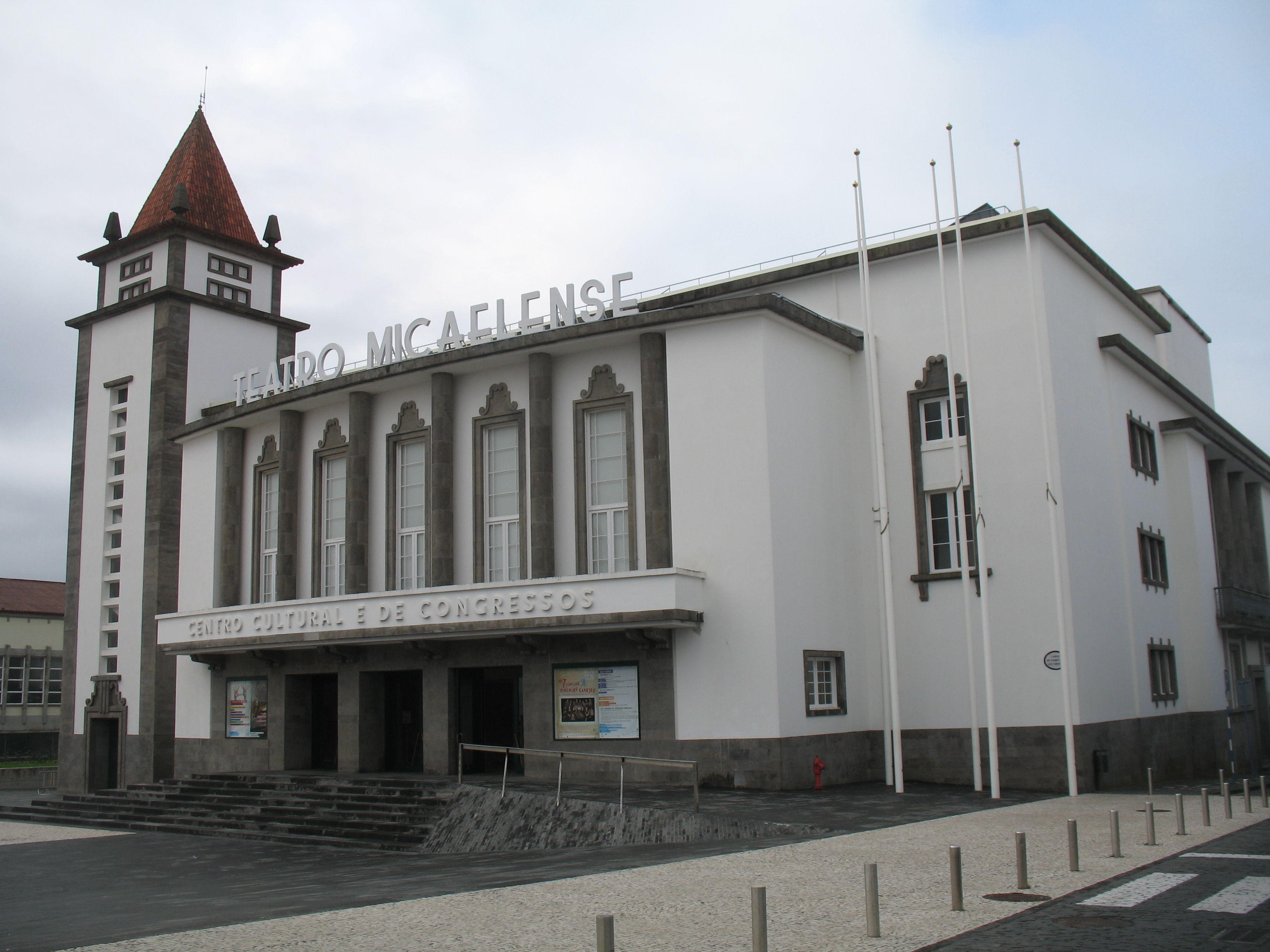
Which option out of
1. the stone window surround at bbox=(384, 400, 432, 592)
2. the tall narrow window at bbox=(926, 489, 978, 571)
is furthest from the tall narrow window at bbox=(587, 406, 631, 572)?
the tall narrow window at bbox=(926, 489, 978, 571)

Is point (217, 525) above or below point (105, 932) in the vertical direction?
above

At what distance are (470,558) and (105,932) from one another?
1750 cm

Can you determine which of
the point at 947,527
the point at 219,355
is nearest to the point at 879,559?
the point at 947,527

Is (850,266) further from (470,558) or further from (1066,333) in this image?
(470,558)

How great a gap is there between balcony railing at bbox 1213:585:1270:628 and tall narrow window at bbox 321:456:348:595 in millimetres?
25122

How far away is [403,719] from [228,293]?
1905cm

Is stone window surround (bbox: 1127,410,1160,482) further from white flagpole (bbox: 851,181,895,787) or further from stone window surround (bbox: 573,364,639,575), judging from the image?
stone window surround (bbox: 573,364,639,575)

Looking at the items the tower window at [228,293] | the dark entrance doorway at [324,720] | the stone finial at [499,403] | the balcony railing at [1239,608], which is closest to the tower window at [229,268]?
the tower window at [228,293]

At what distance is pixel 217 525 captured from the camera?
3494 centimetres

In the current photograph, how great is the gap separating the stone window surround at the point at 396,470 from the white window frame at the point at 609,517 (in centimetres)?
465

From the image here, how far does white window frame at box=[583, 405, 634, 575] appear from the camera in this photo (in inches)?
1073

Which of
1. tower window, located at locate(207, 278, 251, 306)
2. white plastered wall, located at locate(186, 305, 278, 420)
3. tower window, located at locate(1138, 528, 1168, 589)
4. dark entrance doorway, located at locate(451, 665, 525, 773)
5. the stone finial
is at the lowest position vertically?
dark entrance doorway, located at locate(451, 665, 525, 773)

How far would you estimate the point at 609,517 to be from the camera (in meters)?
27.6

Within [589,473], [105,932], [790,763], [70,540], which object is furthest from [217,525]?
[105,932]
